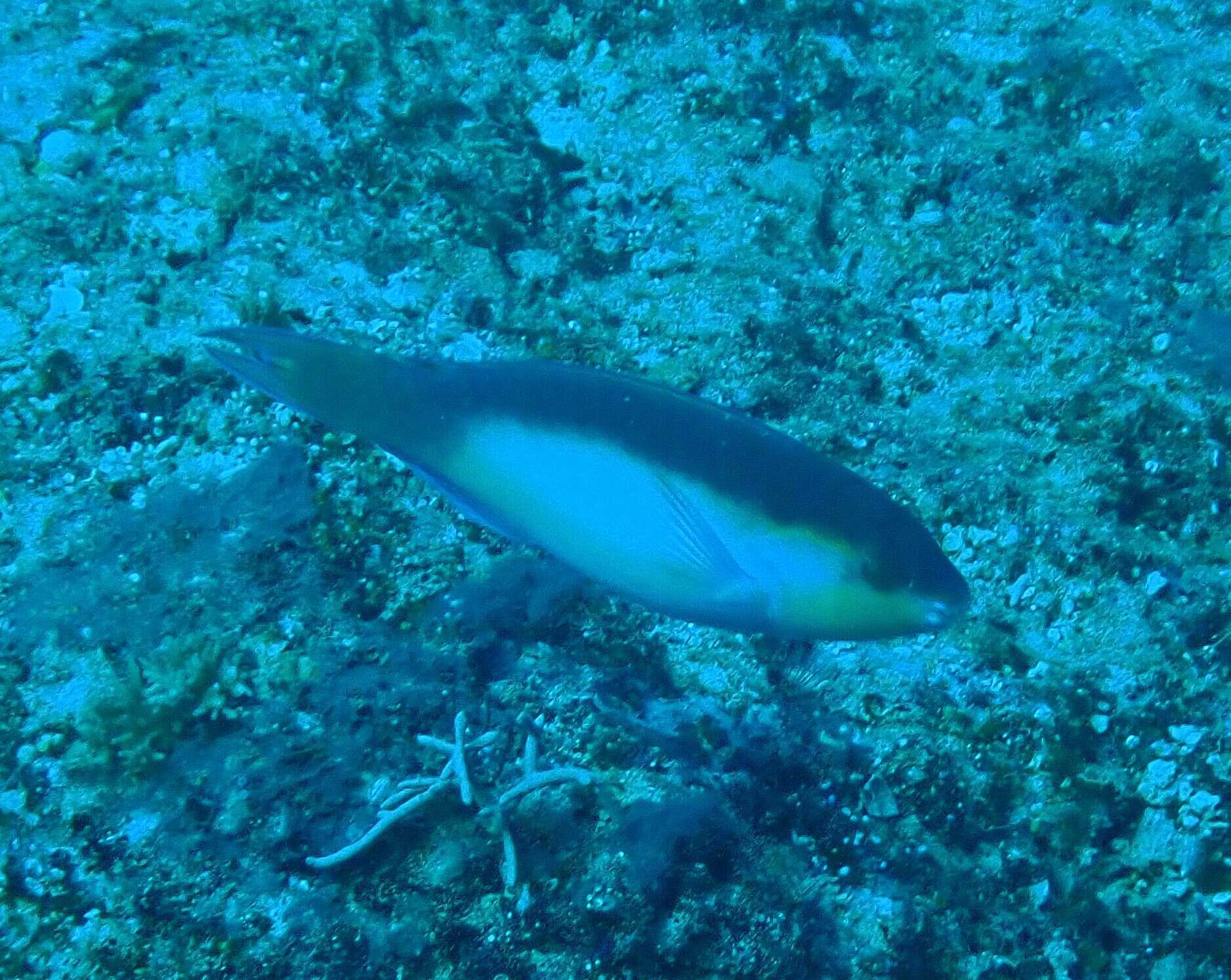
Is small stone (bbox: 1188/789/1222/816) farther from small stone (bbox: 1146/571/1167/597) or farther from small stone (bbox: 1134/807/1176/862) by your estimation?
small stone (bbox: 1146/571/1167/597)

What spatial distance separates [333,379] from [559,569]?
123cm

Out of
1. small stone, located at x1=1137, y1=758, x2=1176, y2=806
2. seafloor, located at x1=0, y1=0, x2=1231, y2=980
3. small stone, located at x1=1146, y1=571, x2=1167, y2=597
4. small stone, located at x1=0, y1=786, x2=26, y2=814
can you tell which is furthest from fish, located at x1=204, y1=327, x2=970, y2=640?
small stone, located at x1=1146, y1=571, x2=1167, y2=597

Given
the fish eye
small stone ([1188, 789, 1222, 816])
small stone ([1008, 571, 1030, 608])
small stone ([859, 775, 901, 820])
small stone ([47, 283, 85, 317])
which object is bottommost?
small stone ([859, 775, 901, 820])

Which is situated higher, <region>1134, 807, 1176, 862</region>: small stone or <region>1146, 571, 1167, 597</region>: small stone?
<region>1146, 571, 1167, 597</region>: small stone

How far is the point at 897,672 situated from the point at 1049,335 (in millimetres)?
1710

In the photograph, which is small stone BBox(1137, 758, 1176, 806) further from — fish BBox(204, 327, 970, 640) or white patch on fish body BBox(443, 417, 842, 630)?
white patch on fish body BBox(443, 417, 842, 630)

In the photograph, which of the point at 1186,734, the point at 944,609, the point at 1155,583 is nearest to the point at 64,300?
the point at 944,609

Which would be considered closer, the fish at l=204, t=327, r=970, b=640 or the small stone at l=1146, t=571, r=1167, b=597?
the fish at l=204, t=327, r=970, b=640

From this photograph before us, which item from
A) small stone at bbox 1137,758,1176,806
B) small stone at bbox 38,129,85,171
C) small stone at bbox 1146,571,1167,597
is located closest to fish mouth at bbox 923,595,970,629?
small stone at bbox 1137,758,1176,806

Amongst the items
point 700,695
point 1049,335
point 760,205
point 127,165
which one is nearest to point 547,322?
point 760,205

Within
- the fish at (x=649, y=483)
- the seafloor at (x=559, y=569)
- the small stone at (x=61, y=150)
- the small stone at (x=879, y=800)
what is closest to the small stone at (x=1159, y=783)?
the seafloor at (x=559, y=569)

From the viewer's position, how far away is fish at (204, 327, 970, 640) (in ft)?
5.06

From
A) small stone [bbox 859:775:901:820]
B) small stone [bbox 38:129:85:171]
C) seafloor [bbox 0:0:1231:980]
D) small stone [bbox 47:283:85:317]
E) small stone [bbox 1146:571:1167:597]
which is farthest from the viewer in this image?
small stone [bbox 38:129:85:171]

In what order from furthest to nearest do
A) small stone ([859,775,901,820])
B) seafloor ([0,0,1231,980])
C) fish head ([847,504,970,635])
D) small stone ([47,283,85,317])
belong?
small stone ([47,283,85,317]) → small stone ([859,775,901,820]) → seafloor ([0,0,1231,980]) → fish head ([847,504,970,635])
